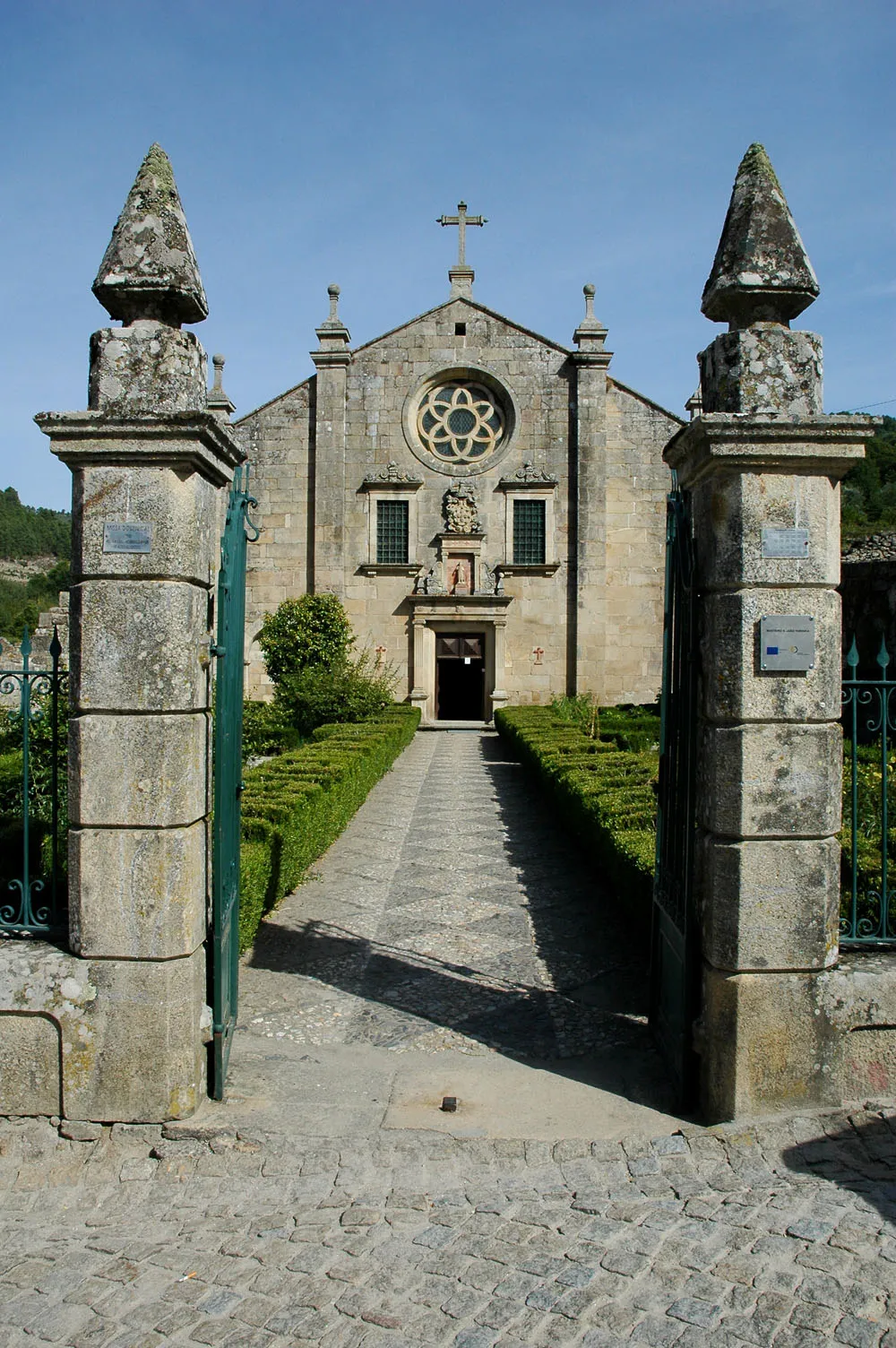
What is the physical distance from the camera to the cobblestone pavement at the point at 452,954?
4.61 m

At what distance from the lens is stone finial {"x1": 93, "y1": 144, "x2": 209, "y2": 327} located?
11.9 feet

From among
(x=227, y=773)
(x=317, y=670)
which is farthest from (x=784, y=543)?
(x=317, y=670)

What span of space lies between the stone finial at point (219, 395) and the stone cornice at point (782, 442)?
61.1ft

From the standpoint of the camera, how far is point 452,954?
5.83m

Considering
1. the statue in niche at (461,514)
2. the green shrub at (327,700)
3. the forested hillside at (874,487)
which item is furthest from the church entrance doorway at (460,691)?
the forested hillside at (874,487)

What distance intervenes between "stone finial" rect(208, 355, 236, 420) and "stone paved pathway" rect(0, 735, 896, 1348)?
59.1 feet

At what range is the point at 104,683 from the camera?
3.56 meters

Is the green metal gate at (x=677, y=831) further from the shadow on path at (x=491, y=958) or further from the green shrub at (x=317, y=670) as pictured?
the green shrub at (x=317, y=670)

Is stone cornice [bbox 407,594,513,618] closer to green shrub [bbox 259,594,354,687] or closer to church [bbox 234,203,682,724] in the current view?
church [bbox 234,203,682,724]

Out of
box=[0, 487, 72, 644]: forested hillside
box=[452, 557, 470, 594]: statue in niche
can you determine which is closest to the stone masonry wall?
box=[452, 557, 470, 594]: statue in niche

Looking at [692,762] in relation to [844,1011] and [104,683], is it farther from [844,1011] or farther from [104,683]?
[104,683]

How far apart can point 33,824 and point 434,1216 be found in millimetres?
3478

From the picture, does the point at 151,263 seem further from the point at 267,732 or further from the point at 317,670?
the point at 317,670

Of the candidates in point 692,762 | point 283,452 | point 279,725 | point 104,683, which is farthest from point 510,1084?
point 283,452
